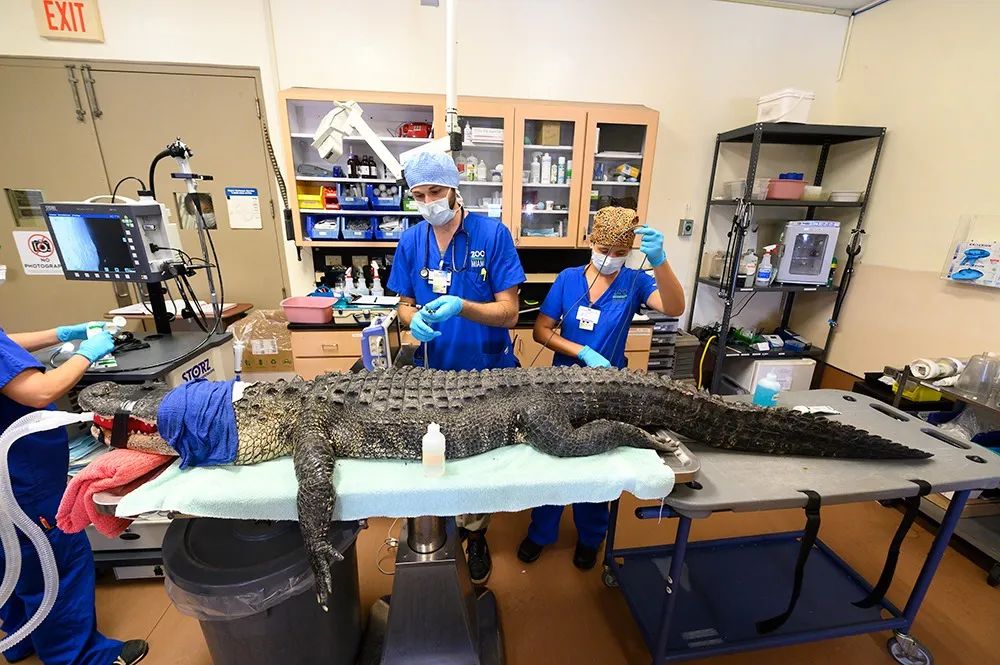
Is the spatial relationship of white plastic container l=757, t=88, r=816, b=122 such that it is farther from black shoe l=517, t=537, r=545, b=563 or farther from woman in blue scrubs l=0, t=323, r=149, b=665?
woman in blue scrubs l=0, t=323, r=149, b=665

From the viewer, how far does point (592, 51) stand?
3463 millimetres

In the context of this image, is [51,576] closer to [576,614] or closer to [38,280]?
[576,614]

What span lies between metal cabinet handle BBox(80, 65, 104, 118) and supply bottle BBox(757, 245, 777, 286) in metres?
5.68

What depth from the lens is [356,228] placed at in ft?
11.0

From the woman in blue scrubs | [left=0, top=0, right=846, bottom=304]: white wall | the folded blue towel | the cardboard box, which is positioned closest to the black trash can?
the folded blue towel

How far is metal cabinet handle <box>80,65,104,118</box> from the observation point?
10.2ft

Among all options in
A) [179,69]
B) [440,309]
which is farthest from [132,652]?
[179,69]

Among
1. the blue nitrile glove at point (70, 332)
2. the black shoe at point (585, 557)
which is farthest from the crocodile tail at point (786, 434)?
the blue nitrile glove at point (70, 332)

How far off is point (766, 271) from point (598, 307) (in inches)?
95.5

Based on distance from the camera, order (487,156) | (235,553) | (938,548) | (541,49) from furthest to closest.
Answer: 1. (487,156)
2. (541,49)
3. (938,548)
4. (235,553)

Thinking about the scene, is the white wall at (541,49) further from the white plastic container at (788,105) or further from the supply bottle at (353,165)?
the supply bottle at (353,165)

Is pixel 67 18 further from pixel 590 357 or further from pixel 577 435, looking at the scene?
pixel 577 435

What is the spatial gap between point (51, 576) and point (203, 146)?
328 centimetres

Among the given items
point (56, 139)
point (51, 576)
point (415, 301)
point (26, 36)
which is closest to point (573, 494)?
point (415, 301)
